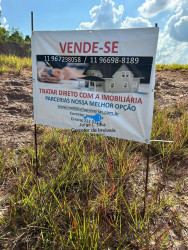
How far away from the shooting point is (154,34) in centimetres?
193

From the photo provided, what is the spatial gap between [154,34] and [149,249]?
1.91 meters

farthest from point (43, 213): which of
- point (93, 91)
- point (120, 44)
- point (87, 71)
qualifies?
point (120, 44)

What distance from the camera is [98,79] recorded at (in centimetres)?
228

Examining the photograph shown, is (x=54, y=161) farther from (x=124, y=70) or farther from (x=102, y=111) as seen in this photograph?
(x=124, y=70)

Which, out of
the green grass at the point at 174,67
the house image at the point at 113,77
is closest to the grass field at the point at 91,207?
the house image at the point at 113,77

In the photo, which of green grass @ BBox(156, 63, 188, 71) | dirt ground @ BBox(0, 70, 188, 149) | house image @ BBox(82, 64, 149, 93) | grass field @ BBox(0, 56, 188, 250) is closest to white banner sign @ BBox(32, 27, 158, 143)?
house image @ BBox(82, 64, 149, 93)

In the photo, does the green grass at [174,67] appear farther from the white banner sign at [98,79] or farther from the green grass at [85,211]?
the white banner sign at [98,79]

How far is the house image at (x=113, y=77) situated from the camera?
6.91ft

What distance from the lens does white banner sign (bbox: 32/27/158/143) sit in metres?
2.06

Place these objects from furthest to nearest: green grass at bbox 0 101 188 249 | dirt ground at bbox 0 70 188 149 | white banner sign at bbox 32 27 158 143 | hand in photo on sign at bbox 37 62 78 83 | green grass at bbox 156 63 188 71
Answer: green grass at bbox 156 63 188 71 < dirt ground at bbox 0 70 188 149 < hand in photo on sign at bbox 37 62 78 83 < white banner sign at bbox 32 27 158 143 < green grass at bbox 0 101 188 249

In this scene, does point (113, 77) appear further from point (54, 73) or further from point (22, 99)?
point (22, 99)

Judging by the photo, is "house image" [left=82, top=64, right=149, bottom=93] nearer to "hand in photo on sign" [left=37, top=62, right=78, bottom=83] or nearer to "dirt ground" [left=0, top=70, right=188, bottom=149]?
"hand in photo on sign" [left=37, top=62, right=78, bottom=83]

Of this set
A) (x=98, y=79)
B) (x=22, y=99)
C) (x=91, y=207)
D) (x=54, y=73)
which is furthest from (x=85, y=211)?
(x=22, y=99)

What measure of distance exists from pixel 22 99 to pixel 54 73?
3.72 metres
